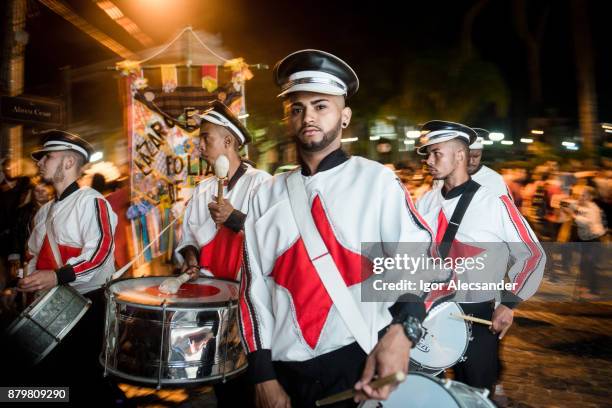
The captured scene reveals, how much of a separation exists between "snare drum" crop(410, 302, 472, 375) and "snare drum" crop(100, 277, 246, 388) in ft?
4.21

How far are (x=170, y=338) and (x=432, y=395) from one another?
1.59 metres

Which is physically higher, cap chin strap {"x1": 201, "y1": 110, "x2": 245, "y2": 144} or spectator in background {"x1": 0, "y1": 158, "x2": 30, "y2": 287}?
cap chin strap {"x1": 201, "y1": 110, "x2": 245, "y2": 144}

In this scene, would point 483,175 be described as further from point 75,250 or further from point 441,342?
point 75,250

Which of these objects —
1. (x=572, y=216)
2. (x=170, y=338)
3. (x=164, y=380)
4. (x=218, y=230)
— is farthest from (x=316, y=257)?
(x=572, y=216)

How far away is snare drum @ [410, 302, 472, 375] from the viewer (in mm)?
3287

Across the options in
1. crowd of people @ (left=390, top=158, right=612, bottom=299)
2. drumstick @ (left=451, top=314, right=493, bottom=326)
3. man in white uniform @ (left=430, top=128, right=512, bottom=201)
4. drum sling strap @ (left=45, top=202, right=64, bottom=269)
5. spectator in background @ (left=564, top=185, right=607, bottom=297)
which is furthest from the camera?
crowd of people @ (left=390, top=158, right=612, bottom=299)

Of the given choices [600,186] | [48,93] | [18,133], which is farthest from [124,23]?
[600,186]

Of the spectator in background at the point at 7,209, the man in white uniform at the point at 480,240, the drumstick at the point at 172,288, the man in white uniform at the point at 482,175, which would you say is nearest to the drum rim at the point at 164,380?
the drumstick at the point at 172,288

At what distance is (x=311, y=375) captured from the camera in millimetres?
2160

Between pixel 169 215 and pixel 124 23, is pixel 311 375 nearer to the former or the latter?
pixel 169 215

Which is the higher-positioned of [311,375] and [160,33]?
[160,33]

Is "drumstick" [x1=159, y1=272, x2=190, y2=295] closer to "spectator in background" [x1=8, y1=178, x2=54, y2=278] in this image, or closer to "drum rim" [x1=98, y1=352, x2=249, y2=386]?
"drum rim" [x1=98, y1=352, x2=249, y2=386]

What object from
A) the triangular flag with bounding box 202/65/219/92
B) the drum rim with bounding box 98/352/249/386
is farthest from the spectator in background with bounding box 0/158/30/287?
the drum rim with bounding box 98/352/249/386

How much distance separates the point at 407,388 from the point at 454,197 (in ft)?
7.49
